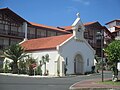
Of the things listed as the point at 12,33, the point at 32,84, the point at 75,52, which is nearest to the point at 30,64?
the point at 75,52

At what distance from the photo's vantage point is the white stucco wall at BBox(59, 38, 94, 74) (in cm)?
4200

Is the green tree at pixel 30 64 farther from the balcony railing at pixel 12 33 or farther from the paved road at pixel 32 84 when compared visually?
the balcony railing at pixel 12 33

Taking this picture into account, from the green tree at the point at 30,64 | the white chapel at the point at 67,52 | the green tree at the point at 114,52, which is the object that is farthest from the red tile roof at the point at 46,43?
the green tree at the point at 114,52

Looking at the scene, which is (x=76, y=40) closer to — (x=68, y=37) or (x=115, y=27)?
(x=68, y=37)

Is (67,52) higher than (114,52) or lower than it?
higher

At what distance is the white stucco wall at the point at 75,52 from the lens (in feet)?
138

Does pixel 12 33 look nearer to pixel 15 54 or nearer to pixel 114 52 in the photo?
pixel 15 54

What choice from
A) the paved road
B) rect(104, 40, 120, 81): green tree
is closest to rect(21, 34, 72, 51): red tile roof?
the paved road

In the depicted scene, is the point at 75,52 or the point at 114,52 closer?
the point at 114,52

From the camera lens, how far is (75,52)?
43.9 meters

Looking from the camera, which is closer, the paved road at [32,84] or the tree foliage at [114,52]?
the paved road at [32,84]

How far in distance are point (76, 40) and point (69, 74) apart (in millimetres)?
5689

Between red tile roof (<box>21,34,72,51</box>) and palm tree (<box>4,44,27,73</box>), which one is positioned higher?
red tile roof (<box>21,34,72,51</box>)

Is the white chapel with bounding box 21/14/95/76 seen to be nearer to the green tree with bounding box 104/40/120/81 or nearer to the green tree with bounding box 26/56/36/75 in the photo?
the green tree with bounding box 26/56/36/75
